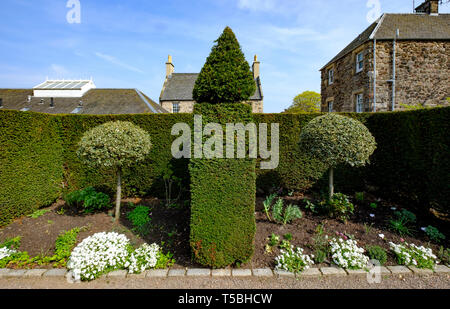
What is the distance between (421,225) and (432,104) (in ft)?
37.3

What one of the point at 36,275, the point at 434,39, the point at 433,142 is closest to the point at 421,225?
the point at 433,142

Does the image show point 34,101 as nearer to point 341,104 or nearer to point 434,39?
point 341,104

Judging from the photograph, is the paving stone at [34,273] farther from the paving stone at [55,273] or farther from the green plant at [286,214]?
the green plant at [286,214]

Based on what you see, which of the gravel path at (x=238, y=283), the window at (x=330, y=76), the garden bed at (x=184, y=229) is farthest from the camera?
the window at (x=330, y=76)

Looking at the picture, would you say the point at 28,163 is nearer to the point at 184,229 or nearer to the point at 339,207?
the point at 184,229

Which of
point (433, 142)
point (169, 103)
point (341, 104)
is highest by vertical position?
point (169, 103)

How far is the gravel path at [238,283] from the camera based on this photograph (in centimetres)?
283

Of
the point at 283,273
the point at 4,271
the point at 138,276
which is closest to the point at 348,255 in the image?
the point at 283,273

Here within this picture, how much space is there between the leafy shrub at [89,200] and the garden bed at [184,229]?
0.55ft

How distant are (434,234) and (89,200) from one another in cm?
705

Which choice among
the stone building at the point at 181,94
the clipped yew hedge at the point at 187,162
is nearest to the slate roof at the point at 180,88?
the stone building at the point at 181,94

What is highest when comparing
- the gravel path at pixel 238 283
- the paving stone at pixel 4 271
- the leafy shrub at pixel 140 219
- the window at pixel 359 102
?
the window at pixel 359 102
